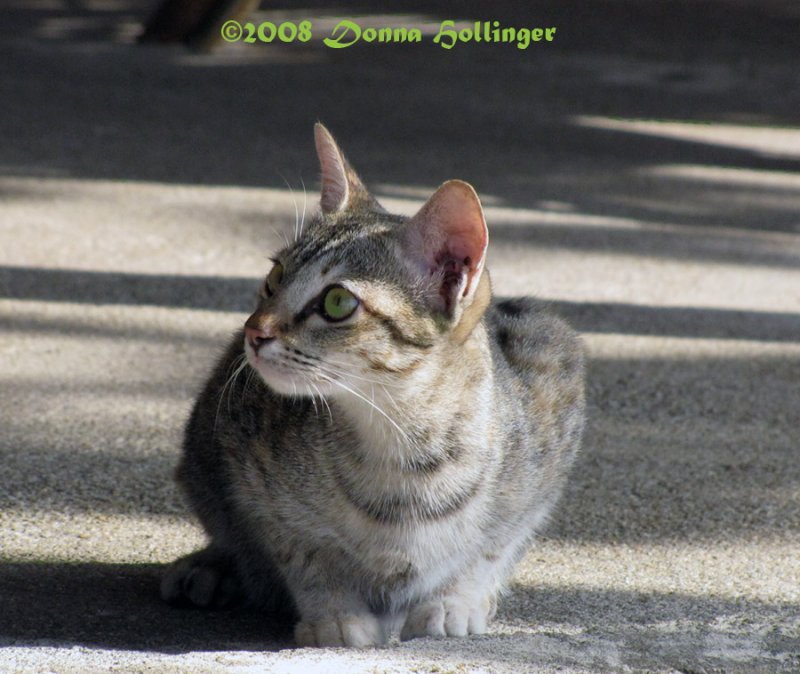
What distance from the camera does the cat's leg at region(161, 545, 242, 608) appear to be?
11.1ft

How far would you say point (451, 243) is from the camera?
299cm

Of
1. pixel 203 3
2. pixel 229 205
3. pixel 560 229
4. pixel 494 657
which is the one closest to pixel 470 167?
pixel 560 229

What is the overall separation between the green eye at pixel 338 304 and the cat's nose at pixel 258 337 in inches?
5.6

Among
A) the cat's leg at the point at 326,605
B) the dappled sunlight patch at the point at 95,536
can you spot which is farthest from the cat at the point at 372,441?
the dappled sunlight patch at the point at 95,536

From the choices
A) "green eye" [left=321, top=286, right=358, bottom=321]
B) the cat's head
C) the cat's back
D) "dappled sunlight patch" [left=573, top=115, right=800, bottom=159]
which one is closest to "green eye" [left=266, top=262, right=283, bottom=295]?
the cat's head

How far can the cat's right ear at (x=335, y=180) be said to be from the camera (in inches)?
133

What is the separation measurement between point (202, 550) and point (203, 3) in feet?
28.7

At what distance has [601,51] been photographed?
1302cm

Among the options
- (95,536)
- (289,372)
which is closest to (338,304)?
(289,372)

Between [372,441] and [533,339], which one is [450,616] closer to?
[372,441]

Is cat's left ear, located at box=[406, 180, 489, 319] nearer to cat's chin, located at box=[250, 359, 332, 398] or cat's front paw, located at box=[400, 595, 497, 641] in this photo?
cat's chin, located at box=[250, 359, 332, 398]

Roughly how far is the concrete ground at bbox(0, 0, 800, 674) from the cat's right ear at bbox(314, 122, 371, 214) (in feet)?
3.73

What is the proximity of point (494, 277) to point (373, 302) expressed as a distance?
3.43 m

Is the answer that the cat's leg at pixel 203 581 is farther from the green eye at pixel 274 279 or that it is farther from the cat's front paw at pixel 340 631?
the green eye at pixel 274 279
